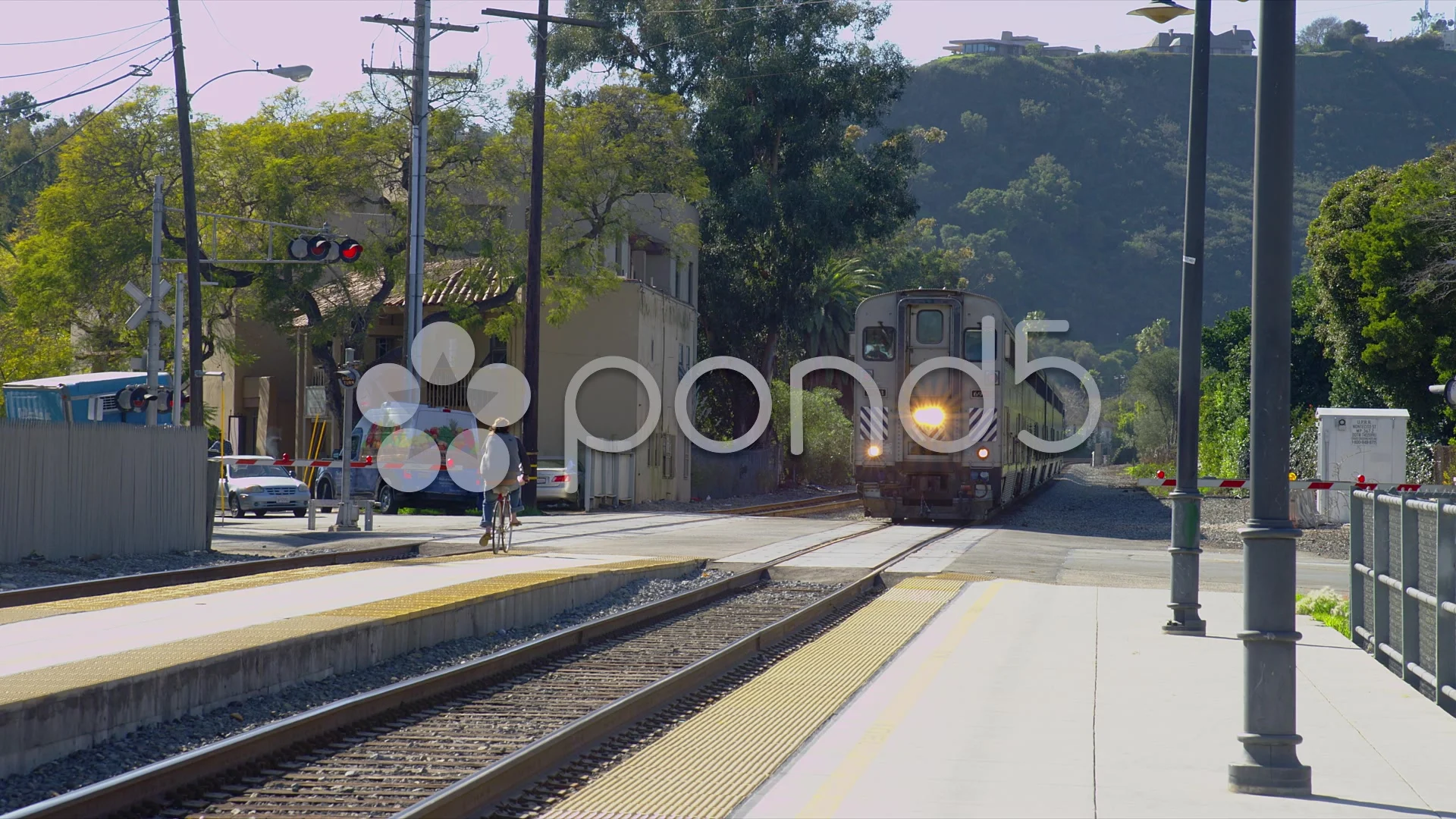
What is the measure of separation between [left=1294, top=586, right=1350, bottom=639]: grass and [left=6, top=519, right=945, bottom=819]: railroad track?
5.02m

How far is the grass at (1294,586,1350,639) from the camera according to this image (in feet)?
42.9

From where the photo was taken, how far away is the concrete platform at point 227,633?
24.0ft

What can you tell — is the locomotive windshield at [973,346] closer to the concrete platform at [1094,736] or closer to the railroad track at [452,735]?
the railroad track at [452,735]

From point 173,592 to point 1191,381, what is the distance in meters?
9.26

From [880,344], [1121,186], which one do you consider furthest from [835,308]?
[1121,186]

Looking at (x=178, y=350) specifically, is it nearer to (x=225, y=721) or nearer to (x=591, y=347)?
(x=591, y=347)

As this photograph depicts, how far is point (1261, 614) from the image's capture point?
6383 millimetres

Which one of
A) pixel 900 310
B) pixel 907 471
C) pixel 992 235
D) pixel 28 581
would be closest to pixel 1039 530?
pixel 907 471

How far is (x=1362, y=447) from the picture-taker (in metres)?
32.3

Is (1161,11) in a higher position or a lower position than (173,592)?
higher

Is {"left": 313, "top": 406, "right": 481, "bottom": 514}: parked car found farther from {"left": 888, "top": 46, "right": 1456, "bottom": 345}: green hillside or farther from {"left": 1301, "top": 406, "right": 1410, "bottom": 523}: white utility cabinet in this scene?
{"left": 888, "top": 46, "right": 1456, "bottom": 345}: green hillside

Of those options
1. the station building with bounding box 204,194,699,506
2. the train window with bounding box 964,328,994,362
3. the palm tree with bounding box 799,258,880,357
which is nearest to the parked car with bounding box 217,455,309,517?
the station building with bounding box 204,194,699,506

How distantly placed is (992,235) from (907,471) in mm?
141811

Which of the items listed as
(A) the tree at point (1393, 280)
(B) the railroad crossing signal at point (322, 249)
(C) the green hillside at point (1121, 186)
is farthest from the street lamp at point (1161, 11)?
(C) the green hillside at point (1121, 186)
